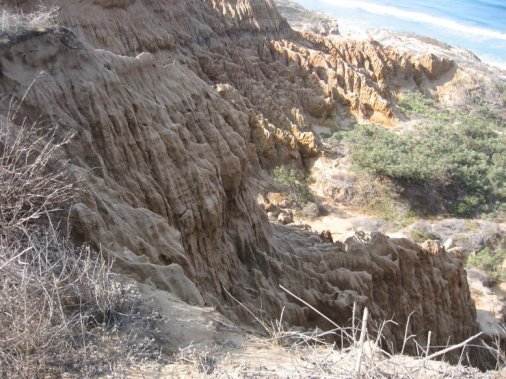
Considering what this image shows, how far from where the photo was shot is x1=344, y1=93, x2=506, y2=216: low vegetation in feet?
68.1

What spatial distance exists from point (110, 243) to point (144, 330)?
5.76 feet

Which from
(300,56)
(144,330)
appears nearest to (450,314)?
(144,330)

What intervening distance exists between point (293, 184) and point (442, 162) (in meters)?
6.48

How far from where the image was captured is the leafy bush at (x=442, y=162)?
2078 cm

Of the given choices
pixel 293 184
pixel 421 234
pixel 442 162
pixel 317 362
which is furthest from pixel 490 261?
pixel 317 362

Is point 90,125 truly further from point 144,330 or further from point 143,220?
point 144,330

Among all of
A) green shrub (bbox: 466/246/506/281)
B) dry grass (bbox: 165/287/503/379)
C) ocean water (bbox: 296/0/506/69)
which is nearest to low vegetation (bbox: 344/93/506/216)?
green shrub (bbox: 466/246/506/281)

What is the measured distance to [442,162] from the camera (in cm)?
2158

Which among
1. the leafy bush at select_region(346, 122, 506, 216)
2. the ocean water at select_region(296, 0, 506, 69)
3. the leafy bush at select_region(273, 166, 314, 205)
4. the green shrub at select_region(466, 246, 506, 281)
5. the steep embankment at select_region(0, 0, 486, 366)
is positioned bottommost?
the green shrub at select_region(466, 246, 506, 281)

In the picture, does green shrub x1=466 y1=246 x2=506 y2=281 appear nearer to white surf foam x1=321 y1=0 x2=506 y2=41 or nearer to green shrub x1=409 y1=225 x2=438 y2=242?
green shrub x1=409 y1=225 x2=438 y2=242

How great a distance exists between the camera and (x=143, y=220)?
21.5ft

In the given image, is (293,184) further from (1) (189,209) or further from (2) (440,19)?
(2) (440,19)

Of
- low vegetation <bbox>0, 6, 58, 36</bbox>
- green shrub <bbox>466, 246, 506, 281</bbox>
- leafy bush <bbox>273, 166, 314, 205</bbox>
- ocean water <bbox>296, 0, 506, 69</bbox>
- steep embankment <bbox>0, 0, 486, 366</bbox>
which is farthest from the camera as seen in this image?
ocean water <bbox>296, 0, 506, 69</bbox>

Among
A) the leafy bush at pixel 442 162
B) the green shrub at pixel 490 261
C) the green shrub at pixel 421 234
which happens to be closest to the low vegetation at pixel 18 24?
the green shrub at pixel 421 234
